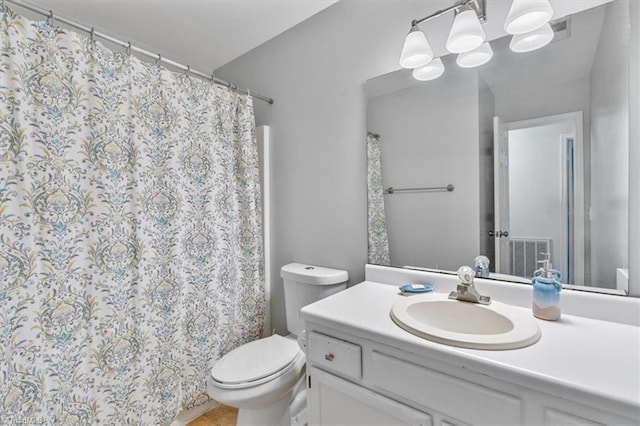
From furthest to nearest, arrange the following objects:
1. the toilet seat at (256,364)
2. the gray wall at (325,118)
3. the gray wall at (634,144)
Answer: the gray wall at (325,118) < the toilet seat at (256,364) < the gray wall at (634,144)

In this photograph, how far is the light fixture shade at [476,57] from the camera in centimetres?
117

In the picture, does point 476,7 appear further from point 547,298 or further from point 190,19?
point 190,19

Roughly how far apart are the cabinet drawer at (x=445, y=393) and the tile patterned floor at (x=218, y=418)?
1227 millimetres

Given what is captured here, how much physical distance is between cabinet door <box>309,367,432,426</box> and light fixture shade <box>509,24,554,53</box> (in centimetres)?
133

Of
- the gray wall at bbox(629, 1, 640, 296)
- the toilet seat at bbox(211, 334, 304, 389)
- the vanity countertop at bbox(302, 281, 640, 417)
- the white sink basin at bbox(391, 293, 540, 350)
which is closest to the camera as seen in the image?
the vanity countertop at bbox(302, 281, 640, 417)

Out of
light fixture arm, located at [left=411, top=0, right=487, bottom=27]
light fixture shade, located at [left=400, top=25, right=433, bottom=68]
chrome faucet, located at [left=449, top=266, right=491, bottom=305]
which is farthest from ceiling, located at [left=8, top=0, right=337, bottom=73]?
chrome faucet, located at [left=449, top=266, right=491, bottom=305]

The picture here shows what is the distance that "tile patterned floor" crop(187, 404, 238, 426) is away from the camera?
64.7 inches

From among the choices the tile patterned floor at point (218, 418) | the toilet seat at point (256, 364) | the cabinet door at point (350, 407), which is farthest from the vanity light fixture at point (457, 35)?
the tile patterned floor at point (218, 418)

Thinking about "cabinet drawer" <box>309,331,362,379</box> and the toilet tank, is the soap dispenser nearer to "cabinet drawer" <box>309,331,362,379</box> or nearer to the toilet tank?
"cabinet drawer" <box>309,331,362,379</box>

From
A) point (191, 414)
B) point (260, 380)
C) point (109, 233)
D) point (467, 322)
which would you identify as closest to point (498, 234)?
point (467, 322)

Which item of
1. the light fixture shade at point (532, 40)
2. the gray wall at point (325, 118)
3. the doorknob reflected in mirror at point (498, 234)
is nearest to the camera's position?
the light fixture shade at point (532, 40)

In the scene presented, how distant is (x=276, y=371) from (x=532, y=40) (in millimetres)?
1723

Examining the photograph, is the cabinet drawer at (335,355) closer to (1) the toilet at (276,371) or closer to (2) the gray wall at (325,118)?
(1) the toilet at (276,371)

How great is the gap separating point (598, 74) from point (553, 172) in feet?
1.16
